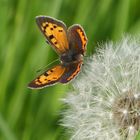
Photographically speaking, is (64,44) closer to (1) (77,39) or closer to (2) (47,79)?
→ (1) (77,39)

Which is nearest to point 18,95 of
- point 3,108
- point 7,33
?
point 3,108

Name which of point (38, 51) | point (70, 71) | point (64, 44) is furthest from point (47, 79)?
point (38, 51)

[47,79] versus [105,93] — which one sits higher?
[47,79]

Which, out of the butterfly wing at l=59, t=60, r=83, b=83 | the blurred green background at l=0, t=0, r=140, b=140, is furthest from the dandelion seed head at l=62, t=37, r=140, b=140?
the blurred green background at l=0, t=0, r=140, b=140

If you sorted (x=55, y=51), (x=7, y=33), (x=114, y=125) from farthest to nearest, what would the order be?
(x=7, y=33)
(x=55, y=51)
(x=114, y=125)

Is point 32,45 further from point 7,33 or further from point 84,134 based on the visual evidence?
point 84,134

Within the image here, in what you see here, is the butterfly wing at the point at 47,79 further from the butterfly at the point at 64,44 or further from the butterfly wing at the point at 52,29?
the butterfly wing at the point at 52,29

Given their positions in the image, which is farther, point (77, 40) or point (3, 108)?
point (3, 108)

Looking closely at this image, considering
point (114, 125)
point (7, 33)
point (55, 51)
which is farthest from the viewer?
point (7, 33)
